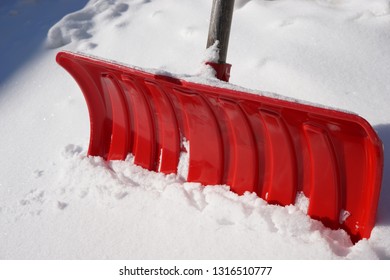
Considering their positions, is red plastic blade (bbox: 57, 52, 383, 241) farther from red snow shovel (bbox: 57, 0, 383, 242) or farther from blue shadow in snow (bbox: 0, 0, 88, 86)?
blue shadow in snow (bbox: 0, 0, 88, 86)

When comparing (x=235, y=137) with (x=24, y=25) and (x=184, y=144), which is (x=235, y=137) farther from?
(x=24, y=25)

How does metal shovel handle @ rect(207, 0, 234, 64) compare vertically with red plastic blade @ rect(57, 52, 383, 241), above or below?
above

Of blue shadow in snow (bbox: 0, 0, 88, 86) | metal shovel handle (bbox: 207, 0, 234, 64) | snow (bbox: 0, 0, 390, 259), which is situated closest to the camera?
snow (bbox: 0, 0, 390, 259)

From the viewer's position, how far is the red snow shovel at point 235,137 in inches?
43.1

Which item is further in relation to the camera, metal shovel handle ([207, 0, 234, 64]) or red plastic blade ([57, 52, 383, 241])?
metal shovel handle ([207, 0, 234, 64])

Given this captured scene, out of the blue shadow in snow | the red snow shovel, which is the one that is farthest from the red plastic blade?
the blue shadow in snow

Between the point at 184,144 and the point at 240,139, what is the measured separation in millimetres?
261

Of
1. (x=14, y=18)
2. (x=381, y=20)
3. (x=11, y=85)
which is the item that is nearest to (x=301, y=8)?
(x=381, y=20)

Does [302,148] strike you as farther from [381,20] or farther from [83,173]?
[381,20]

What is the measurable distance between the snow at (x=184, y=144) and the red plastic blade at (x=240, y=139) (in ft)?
0.17

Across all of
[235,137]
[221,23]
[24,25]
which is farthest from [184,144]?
[24,25]

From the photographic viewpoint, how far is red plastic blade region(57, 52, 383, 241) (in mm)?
1093

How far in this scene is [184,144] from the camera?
147cm

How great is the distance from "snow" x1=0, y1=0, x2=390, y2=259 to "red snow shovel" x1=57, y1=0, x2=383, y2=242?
52mm
